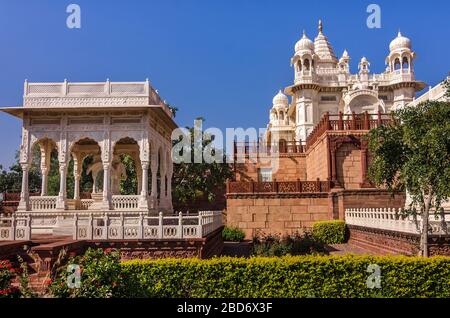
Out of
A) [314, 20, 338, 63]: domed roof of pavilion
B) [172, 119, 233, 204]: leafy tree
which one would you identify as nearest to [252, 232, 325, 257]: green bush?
[172, 119, 233, 204]: leafy tree

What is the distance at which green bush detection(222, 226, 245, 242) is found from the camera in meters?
25.1

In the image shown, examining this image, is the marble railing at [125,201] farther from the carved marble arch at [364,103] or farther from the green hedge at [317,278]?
the carved marble arch at [364,103]

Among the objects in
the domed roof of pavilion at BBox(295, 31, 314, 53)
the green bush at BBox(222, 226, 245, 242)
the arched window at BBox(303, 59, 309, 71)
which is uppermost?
the domed roof of pavilion at BBox(295, 31, 314, 53)

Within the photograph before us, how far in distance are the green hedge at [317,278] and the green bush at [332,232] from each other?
45.9 feet

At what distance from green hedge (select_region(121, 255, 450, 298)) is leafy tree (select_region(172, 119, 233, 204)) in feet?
77.9

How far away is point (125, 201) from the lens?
18.3 m

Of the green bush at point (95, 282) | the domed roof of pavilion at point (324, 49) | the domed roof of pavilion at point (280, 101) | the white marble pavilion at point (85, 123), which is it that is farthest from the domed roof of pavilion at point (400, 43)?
the green bush at point (95, 282)

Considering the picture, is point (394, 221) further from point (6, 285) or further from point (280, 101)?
point (280, 101)

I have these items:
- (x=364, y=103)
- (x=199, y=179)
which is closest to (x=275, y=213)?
(x=199, y=179)

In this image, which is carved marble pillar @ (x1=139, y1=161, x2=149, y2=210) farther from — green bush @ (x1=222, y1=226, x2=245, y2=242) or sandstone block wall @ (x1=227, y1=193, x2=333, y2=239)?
sandstone block wall @ (x1=227, y1=193, x2=333, y2=239)

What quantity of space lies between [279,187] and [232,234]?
4.62m

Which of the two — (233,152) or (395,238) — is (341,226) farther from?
(233,152)
